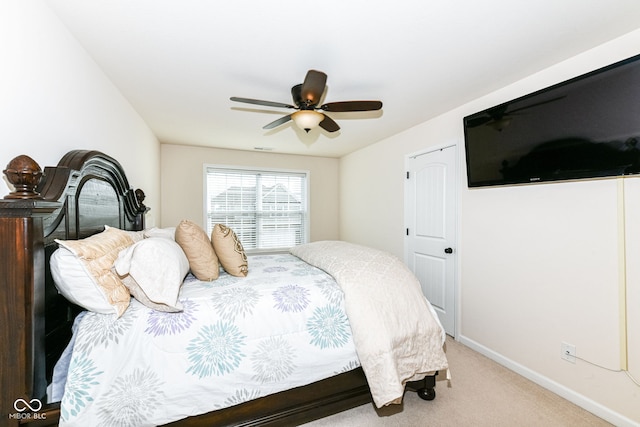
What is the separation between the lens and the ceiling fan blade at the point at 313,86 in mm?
1779

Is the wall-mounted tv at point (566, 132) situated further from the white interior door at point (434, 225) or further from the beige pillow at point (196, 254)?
the beige pillow at point (196, 254)

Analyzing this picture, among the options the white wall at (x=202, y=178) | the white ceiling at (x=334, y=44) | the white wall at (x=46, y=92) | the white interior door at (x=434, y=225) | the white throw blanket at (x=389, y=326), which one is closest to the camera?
the white wall at (x=46, y=92)

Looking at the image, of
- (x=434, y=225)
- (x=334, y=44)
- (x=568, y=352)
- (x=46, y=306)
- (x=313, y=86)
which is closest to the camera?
(x=46, y=306)

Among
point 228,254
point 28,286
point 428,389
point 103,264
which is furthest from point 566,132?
Result: point 28,286

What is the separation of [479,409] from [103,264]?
8.13 feet

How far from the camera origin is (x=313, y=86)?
190 cm

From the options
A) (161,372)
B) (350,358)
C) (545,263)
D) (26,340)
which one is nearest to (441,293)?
(545,263)

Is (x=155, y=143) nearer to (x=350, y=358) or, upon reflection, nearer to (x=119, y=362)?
(x=119, y=362)

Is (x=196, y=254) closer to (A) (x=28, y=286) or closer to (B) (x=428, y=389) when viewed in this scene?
(A) (x=28, y=286)

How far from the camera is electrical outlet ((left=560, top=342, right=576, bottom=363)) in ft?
6.52

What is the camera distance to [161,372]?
1325 mm

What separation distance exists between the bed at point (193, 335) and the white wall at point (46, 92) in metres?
0.15

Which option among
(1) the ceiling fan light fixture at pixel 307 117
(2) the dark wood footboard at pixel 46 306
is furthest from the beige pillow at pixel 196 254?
(1) the ceiling fan light fixture at pixel 307 117

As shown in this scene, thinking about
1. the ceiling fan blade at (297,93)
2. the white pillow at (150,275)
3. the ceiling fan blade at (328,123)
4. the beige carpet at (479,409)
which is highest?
the ceiling fan blade at (297,93)
